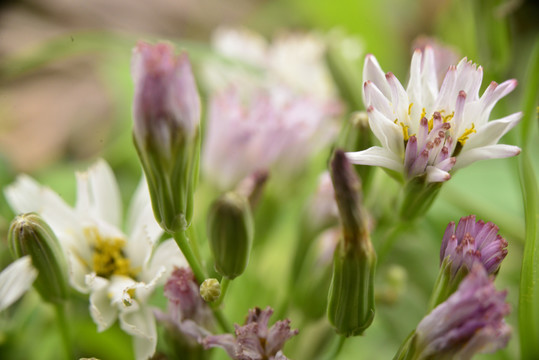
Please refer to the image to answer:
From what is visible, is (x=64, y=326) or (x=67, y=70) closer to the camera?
(x=64, y=326)

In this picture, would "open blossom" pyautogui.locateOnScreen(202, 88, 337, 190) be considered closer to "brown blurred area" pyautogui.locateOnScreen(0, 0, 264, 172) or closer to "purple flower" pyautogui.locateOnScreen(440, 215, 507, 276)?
"purple flower" pyautogui.locateOnScreen(440, 215, 507, 276)

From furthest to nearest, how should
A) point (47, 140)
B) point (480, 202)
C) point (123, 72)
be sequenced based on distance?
point (47, 140)
point (123, 72)
point (480, 202)

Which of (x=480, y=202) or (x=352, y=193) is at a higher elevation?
(x=352, y=193)

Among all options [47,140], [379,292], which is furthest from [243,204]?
[47,140]

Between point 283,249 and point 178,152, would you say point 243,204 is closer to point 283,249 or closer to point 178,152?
point 178,152

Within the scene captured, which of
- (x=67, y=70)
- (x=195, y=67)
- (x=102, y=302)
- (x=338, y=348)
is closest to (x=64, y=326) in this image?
(x=102, y=302)

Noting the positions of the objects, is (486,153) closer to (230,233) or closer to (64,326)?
(230,233)

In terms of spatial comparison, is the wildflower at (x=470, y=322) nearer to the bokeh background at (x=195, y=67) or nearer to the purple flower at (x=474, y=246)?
the purple flower at (x=474, y=246)

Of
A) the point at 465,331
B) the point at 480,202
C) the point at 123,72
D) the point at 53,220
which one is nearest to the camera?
the point at 465,331
